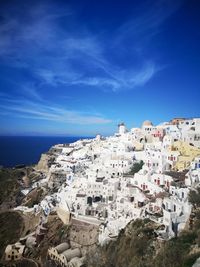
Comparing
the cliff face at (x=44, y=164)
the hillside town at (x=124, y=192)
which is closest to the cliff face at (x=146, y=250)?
the hillside town at (x=124, y=192)

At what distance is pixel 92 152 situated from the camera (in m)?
51.2

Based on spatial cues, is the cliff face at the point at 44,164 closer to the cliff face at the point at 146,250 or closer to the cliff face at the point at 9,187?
the cliff face at the point at 9,187

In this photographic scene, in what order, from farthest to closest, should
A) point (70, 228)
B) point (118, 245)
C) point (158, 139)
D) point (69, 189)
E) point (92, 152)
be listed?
1. point (92, 152)
2. point (158, 139)
3. point (69, 189)
4. point (70, 228)
5. point (118, 245)

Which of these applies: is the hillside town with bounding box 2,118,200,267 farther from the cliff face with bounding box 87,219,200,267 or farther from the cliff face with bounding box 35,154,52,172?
the cliff face with bounding box 35,154,52,172

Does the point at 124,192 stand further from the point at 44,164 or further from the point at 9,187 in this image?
the point at 44,164

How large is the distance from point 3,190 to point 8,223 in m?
14.9

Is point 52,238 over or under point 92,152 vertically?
under

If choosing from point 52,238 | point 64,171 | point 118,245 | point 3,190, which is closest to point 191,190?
point 118,245

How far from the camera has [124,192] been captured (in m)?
31.1

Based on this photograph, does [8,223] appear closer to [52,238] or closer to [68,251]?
[52,238]

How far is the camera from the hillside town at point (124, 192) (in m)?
25.8

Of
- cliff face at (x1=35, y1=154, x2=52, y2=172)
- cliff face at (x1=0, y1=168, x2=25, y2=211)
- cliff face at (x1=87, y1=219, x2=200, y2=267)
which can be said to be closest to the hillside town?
cliff face at (x1=87, y1=219, x2=200, y2=267)

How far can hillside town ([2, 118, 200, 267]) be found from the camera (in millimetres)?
25781

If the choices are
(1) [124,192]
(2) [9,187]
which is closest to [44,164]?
(2) [9,187]
